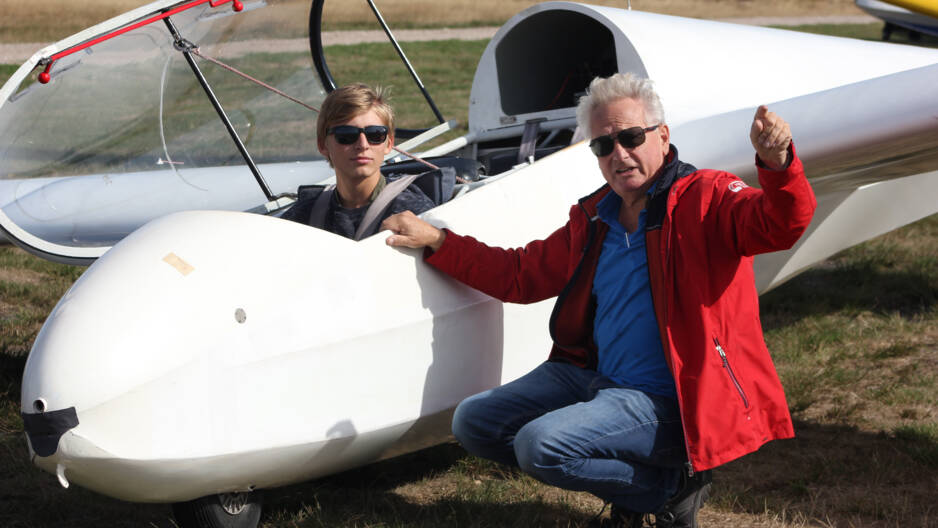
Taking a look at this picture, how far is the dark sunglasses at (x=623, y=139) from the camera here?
2.95 meters

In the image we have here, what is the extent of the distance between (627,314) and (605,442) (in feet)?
1.30

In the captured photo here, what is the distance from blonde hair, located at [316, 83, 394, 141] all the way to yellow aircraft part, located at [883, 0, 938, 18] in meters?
4.71

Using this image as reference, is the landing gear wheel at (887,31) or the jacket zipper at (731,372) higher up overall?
the jacket zipper at (731,372)

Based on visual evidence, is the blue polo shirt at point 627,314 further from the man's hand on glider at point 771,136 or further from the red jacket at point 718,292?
the man's hand on glider at point 771,136

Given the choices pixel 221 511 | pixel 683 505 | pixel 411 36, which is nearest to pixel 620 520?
pixel 683 505

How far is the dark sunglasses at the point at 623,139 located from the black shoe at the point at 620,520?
1136 millimetres

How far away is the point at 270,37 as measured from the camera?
5133 mm

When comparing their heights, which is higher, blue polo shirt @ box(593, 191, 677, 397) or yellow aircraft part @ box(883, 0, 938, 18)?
yellow aircraft part @ box(883, 0, 938, 18)

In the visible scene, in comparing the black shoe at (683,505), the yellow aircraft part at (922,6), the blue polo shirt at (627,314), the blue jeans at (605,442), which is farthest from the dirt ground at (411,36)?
the yellow aircraft part at (922,6)

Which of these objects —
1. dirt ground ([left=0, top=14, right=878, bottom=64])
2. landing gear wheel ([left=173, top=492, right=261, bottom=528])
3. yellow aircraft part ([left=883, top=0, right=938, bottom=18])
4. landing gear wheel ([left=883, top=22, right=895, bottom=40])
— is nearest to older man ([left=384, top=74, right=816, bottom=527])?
landing gear wheel ([left=173, top=492, right=261, bottom=528])

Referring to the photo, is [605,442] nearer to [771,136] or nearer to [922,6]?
[771,136]

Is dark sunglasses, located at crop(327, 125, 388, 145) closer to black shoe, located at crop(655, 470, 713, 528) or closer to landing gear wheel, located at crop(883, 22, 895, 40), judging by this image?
black shoe, located at crop(655, 470, 713, 528)

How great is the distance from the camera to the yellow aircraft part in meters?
6.69

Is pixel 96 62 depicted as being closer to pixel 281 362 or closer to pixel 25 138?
pixel 25 138
